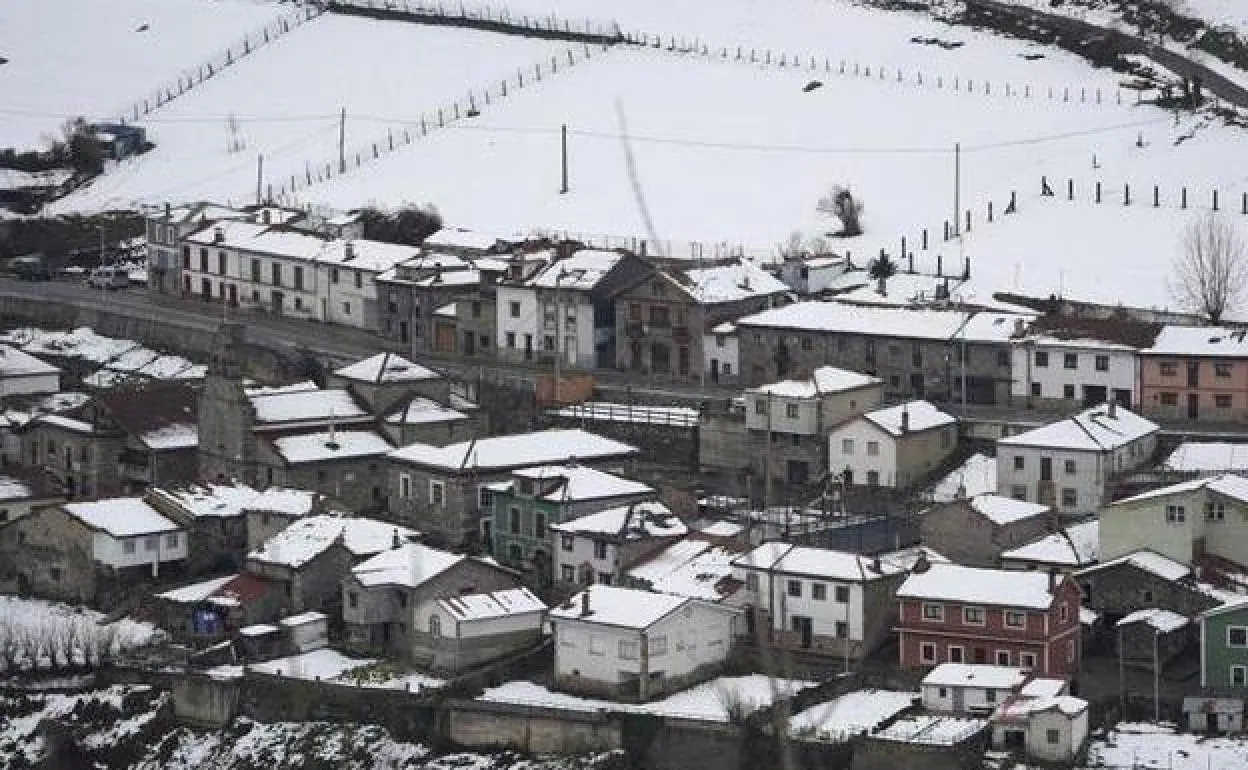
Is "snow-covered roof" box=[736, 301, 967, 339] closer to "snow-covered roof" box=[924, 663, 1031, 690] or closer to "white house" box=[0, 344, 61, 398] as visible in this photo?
"snow-covered roof" box=[924, 663, 1031, 690]

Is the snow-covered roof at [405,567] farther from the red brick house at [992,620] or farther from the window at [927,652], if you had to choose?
the window at [927,652]

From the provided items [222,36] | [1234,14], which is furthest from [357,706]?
[222,36]

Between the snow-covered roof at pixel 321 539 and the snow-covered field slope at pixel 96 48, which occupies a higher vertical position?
the snow-covered field slope at pixel 96 48

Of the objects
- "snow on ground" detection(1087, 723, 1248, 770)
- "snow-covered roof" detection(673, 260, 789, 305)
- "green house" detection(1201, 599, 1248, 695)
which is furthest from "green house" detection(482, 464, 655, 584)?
"snow on ground" detection(1087, 723, 1248, 770)

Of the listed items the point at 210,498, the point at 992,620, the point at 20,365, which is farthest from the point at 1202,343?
the point at 20,365

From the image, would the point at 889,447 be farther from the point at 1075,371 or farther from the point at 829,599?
the point at 829,599

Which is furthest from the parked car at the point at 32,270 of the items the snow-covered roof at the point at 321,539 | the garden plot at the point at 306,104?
the snow-covered roof at the point at 321,539
